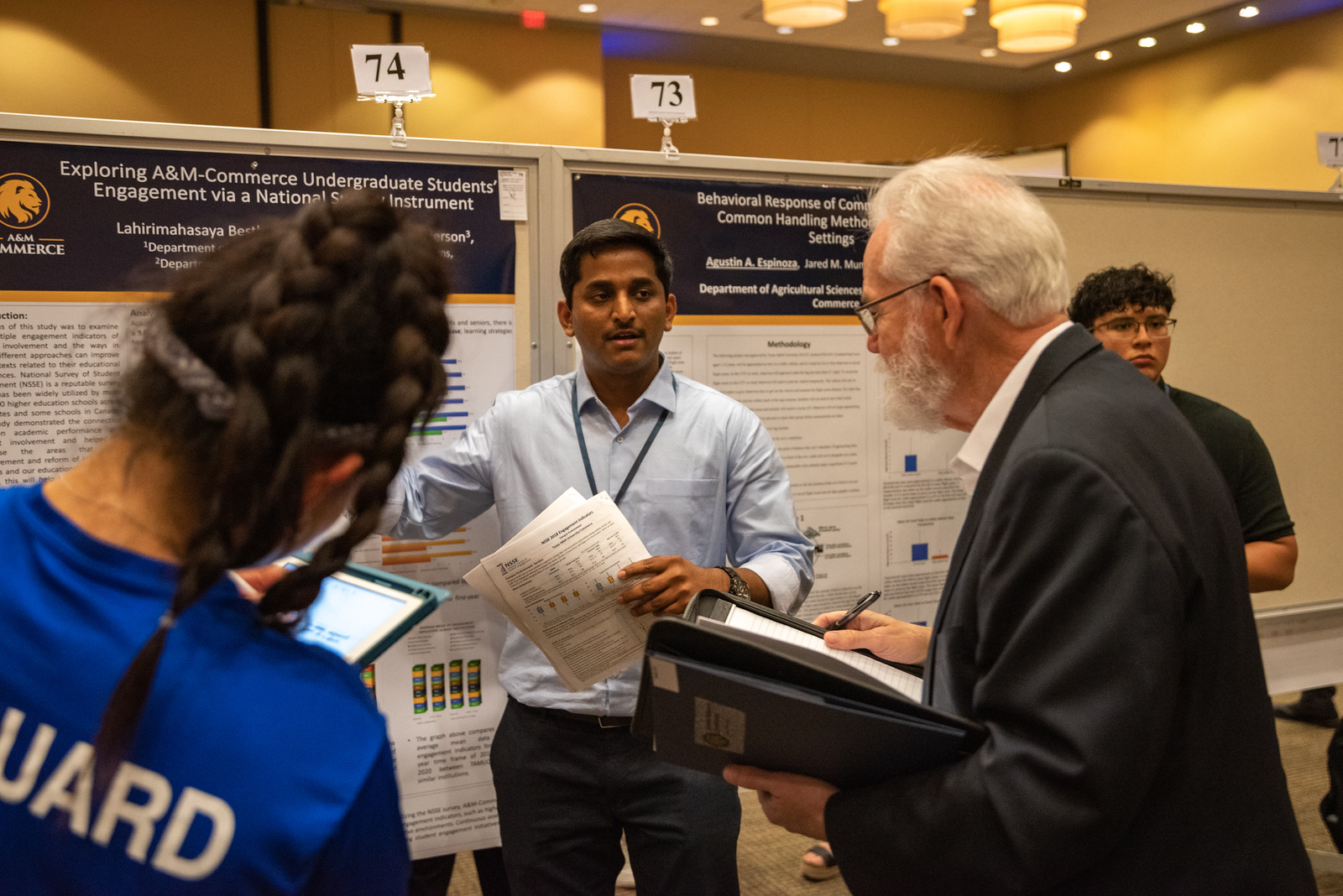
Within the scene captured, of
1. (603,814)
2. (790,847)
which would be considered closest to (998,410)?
(603,814)

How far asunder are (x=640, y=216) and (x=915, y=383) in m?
1.33

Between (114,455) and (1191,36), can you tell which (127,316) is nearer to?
(114,455)

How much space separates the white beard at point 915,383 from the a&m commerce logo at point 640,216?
3.98ft

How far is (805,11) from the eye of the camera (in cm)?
521

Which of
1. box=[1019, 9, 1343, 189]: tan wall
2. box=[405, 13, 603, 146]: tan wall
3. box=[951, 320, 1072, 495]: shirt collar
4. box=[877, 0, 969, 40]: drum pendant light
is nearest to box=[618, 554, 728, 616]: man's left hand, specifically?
box=[951, 320, 1072, 495]: shirt collar

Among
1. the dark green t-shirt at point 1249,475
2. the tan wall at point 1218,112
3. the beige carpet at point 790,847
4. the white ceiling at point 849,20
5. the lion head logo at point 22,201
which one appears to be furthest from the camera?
the tan wall at point 1218,112

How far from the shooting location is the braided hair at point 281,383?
0.67 m

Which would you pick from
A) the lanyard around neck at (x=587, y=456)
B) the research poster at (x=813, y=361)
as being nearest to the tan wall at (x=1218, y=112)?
the research poster at (x=813, y=361)

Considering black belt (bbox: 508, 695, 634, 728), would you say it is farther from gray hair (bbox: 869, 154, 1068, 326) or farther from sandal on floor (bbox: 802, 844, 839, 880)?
sandal on floor (bbox: 802, 844, 839, 880)

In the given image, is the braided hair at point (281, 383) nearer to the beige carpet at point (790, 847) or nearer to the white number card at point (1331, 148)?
the beige carpet at point (790, 847)

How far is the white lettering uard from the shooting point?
2.12 ft

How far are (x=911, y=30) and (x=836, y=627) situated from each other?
489 cm

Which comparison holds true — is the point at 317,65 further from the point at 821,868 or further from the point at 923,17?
the point at 821,868

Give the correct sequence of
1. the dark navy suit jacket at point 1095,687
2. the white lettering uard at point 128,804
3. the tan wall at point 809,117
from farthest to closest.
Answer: the tan wall at point 809,117 < the dark navy suit jacket at point 1095,687 < the white lettering uard at point 128,804
